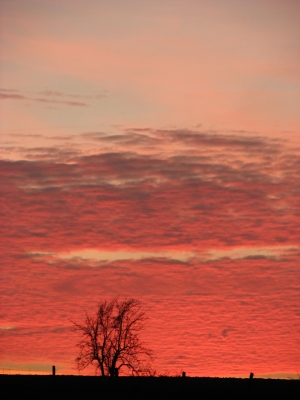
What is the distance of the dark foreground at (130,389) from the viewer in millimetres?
41688

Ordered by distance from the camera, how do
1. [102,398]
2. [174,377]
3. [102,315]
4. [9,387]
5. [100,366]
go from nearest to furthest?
[102,398], [9,387], [174,377], [100,366], [102,315]

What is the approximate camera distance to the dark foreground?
41688mm

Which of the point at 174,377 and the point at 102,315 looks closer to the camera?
the point at 174,377

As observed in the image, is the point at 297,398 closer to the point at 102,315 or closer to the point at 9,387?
the point at 9,387

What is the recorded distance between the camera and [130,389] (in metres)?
44.0

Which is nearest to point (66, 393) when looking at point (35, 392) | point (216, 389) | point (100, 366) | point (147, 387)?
point (35, 392)

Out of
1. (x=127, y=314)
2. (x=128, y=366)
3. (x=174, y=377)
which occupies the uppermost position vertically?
(x=127, y=314)

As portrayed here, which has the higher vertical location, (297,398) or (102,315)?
(102,315)

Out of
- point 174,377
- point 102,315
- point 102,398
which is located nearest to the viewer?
point 102,398

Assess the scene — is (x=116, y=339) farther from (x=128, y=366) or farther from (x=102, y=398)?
(x=102, y=398)

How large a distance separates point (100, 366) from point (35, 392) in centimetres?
4593

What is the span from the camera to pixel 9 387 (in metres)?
44.1

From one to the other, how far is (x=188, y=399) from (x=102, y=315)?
172ft

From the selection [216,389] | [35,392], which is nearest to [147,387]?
[216,389]
